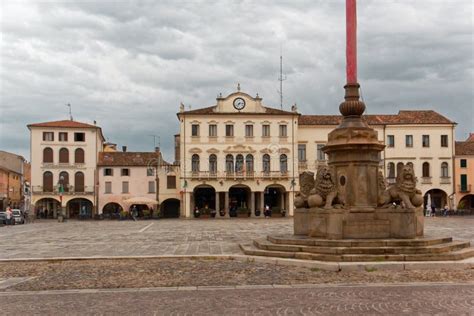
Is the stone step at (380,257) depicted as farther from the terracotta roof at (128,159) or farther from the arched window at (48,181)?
the arched window at (48,181)

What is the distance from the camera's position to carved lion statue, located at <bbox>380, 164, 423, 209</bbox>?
45.2 feet

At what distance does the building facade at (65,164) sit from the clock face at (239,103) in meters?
15.3

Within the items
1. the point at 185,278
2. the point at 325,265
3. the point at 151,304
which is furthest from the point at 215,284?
the point at 325,265

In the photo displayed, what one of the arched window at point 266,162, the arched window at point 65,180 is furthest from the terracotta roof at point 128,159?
the arched window at point 266,162

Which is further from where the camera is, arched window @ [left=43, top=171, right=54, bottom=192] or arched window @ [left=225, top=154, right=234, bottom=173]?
arched window @ [left=43, top=171, right=54, bottom=192]

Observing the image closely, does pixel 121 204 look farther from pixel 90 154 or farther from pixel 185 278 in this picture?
pixel 185 278

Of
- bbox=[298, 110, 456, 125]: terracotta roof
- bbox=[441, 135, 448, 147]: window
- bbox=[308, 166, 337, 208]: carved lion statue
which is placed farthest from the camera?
bbox=[441, 135, 448, 147]: window

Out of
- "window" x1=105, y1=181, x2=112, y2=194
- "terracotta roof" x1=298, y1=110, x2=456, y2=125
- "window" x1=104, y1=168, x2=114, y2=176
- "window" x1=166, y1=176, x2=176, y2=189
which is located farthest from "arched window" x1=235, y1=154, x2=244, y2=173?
"window" x1=105, y1=181, x2=112, y2=194

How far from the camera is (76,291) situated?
948cm

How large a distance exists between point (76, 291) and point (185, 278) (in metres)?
2.14

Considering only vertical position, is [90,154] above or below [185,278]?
above

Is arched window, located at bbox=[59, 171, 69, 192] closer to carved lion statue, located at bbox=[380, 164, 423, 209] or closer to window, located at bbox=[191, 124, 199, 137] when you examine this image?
window, located at bbox=[191, 124, 199, 137]

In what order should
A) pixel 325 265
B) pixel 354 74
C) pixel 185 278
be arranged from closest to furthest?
pixel 185 278 → pixel 325 265 → pixel 354 74

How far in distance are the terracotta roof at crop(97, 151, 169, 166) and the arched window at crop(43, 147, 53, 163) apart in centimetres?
494
